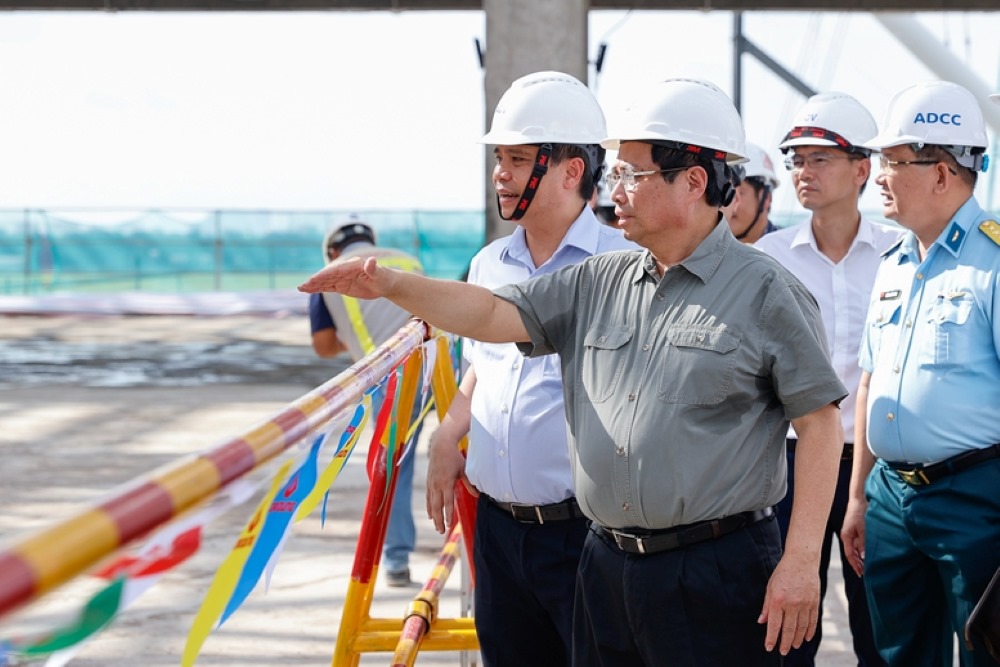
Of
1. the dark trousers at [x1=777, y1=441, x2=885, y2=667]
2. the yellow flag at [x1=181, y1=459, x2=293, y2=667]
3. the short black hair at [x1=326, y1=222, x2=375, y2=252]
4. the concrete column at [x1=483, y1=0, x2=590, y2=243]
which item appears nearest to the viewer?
the yellow flag at [x1=181, y1=459, x2=293, y2=667]

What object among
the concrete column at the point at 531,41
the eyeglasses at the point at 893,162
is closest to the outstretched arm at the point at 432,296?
the eyeglasses at the point at 893,162

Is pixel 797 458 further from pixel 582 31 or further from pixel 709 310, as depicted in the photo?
pixel 582 31

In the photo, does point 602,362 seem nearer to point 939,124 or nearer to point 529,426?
point 529,426

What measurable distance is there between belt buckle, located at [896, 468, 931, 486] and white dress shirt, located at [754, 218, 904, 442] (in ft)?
2.33

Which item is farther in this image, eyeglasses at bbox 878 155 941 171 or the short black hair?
the short black hair

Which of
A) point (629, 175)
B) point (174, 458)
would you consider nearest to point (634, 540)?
point (629, 175)

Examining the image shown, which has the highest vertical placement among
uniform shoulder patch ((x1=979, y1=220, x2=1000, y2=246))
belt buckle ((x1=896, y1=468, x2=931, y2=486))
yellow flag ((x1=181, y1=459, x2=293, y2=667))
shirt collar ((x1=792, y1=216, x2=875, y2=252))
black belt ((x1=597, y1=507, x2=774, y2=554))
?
uniform shoulder patch ((x1=979, y1=220, x2=1000, y2=246))

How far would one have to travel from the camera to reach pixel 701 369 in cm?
252

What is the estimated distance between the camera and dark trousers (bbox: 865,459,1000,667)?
10.4 feet

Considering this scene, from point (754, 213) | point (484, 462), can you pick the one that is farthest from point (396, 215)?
point (484, 462)

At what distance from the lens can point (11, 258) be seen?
25.3 meters

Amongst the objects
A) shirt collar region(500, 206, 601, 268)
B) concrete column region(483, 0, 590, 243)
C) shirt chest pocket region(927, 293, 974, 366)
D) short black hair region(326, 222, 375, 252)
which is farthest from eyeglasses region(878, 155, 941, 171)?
concrete column region(483, 0, 590, 243)

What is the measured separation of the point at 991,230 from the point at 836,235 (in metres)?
0.94

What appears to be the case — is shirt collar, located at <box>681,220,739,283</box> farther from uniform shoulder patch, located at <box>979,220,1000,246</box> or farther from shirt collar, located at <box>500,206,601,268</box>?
uniform shoulder patch, located at <box>979,220,1000,246</box>
